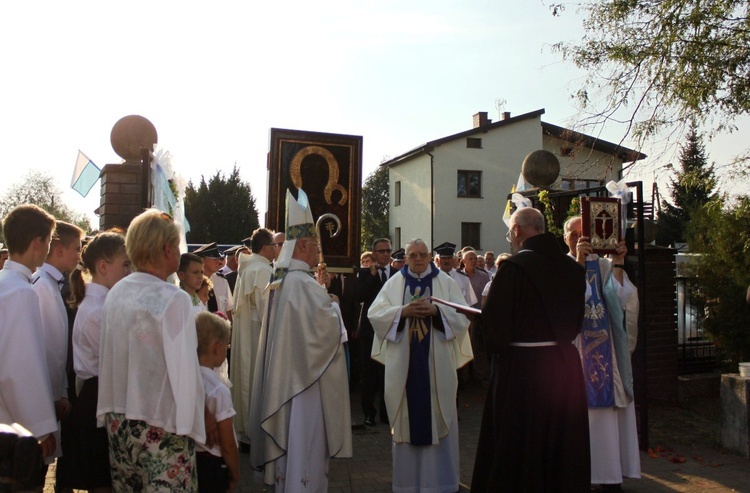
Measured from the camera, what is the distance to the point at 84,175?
659 centimetres

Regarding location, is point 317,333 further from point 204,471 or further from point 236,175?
point 236,175

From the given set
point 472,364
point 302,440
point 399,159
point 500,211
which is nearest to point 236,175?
point 399,159

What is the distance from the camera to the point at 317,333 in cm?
514

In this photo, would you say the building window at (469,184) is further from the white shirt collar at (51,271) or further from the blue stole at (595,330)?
the white shirt collar at (51,271)

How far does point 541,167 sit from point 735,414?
3519 mm

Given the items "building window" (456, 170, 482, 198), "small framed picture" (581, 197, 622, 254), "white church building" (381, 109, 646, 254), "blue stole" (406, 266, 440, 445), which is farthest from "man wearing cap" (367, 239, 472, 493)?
"building window" (456, 170, 482, 198)

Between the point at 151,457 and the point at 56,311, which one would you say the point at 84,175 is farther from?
the point at 151,457

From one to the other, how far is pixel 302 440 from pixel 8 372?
2.29m

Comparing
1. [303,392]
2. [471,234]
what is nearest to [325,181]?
[303,392]

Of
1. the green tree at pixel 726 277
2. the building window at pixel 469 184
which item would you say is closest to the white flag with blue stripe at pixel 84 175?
the green tree at pixel 726 277

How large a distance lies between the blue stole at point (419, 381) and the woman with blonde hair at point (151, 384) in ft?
9.16

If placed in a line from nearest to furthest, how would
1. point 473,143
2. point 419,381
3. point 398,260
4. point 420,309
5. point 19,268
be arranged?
1. point 19,268
2. point 420,309
3. point 419,381
4. point 398,260
5. point 473,143

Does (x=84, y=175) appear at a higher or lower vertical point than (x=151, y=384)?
higher

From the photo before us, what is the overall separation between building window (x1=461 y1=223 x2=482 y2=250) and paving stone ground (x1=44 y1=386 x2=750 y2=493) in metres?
28.5
